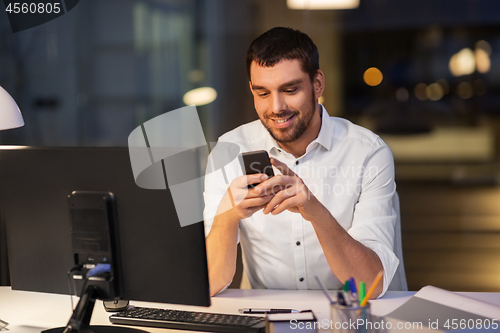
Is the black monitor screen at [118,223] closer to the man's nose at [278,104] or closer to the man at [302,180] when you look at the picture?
Answer: the man at [302,180]

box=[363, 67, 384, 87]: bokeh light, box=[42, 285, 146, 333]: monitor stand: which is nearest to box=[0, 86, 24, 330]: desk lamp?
box=[42, 285, 146, 333]: monitor stand

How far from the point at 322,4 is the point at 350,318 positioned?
8.90 feet

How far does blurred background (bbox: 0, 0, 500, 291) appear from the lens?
3.30 metres

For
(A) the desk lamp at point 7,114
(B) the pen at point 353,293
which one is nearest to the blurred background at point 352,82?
(A) the desk lamp at point 7,114

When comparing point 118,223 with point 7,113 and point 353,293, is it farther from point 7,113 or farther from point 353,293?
point 7,113

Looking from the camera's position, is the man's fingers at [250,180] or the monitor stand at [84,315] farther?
the man's fingers at [250,180]

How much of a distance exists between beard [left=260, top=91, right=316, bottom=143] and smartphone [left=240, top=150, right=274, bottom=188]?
47 cm

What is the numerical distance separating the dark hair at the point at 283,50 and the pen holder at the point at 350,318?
101 centimetres

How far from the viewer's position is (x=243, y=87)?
3387 mm

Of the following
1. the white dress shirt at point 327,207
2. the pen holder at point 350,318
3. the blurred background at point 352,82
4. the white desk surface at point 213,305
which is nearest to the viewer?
the pen holder at point 350,318

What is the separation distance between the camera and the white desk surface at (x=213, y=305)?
1.34 metres

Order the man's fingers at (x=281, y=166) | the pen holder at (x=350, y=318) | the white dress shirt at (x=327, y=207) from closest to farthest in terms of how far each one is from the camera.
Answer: the pen holder at (x=350, y=318)
the man's fingers at (x=281, y=166)
the white dress shirt at (x=327, y=207)

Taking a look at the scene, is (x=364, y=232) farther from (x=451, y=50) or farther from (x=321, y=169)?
(x=451, y=50)

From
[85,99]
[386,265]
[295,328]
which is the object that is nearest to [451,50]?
[386,265]
